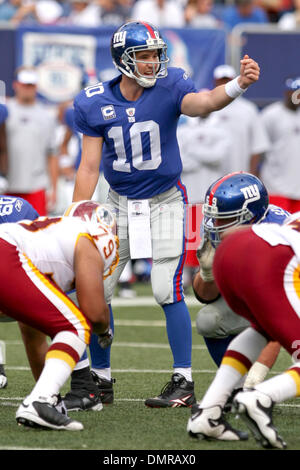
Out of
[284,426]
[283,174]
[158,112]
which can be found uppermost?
[158,112]

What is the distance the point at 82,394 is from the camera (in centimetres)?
498

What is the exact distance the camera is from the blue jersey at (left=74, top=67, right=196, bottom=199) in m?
5.39

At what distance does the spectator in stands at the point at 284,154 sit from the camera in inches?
372

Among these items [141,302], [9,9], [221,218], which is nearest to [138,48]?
[221,218]

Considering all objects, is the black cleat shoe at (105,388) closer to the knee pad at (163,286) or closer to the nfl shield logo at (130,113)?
the knee pad at (163,286)

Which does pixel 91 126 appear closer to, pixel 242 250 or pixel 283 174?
pixel 242 250

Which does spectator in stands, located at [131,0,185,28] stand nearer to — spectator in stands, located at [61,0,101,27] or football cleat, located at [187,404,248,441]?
spectator in stands, located at [61,0,101,27]

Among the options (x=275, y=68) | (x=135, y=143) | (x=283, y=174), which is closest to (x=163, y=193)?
(x=135, y=143)

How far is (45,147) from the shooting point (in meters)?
10.0

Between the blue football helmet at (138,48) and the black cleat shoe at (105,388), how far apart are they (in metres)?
1.55

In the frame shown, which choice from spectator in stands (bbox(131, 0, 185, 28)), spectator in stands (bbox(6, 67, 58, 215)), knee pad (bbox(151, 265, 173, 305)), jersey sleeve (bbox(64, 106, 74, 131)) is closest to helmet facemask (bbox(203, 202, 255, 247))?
knee pad (bbox(151, 265, 173, 305))

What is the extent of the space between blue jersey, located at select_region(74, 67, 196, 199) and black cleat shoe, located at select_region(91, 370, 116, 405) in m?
0.97

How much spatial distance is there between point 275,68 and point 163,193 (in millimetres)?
5928

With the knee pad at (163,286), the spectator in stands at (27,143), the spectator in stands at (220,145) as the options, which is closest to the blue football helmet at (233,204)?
the knee pad at (163,286)
